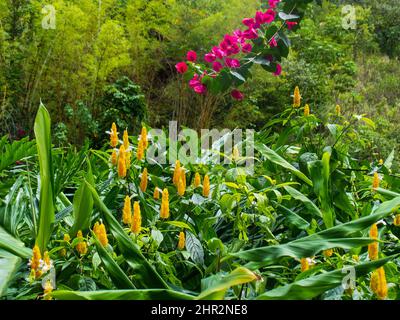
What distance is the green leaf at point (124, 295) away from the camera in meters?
0.76

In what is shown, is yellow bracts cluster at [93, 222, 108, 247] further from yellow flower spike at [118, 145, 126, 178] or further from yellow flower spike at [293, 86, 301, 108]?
yellow flower spike at [293, 86, 301, 108]

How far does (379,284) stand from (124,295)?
0.33 m

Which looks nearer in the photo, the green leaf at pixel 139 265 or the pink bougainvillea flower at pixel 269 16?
the green leaf at pixel 139 265

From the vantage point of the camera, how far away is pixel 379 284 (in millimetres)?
786

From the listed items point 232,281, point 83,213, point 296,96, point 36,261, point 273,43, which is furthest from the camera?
point 273,43

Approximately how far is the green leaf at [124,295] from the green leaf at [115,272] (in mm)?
63

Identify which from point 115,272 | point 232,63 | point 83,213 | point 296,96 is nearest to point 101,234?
point 115,272

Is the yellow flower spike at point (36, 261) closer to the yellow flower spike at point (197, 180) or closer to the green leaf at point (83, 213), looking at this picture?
the green leaf at point (83, 213)

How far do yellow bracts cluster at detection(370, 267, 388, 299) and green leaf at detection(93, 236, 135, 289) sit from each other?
327 millimetres

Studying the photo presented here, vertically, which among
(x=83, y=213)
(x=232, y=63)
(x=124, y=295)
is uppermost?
(x=232, y=63)

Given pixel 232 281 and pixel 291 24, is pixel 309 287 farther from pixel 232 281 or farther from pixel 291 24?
pixel 291 24

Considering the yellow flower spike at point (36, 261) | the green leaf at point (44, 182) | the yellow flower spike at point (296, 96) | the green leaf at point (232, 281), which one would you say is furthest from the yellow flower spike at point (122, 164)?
the yellow flower spike at point (296, 96)

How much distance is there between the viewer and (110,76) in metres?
5.64

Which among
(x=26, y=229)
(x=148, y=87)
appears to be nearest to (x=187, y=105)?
(x=148, y=87)
